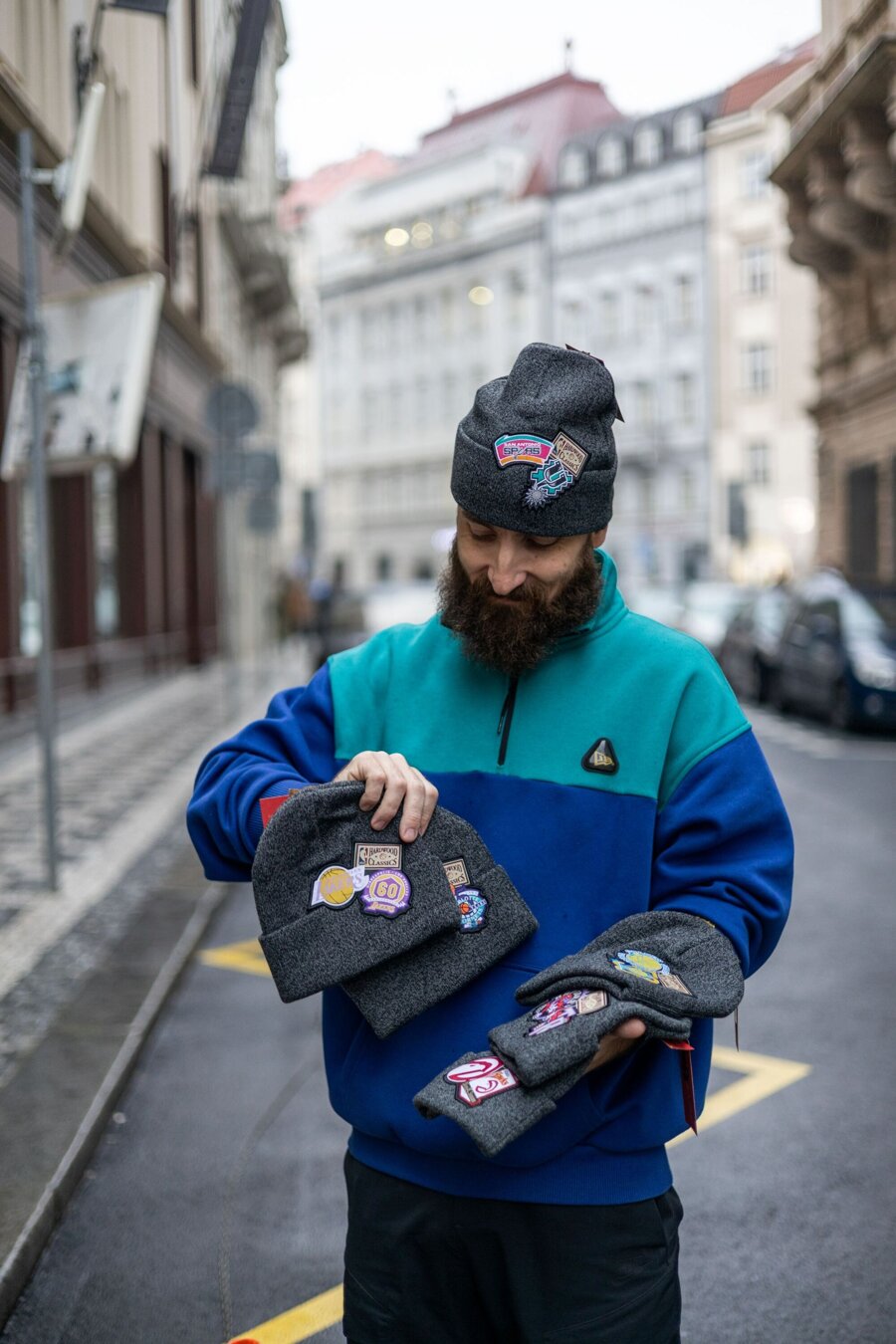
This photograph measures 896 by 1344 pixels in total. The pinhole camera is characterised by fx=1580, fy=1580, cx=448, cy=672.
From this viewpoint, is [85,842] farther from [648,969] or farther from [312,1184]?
[648,969]

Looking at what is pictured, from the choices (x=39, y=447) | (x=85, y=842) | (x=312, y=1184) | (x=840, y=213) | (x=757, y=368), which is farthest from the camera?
(x=757, y=368)

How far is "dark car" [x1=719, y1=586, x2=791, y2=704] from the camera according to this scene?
19641 millimetres

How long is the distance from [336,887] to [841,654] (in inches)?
579

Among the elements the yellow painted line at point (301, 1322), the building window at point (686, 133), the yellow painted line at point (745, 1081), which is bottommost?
the yellow painted line at point (745, 1081)

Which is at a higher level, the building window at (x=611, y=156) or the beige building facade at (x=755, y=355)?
the building window at (x=611, y=156)

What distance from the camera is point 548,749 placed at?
6.66ft

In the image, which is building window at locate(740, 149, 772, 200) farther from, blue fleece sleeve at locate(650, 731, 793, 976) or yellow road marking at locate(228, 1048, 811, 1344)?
blue fleece sleeve at locate(650, 731, 793, 976)

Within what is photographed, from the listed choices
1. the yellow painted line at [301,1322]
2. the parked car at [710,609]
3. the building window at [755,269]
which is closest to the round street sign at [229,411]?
the parked car at [710,609]

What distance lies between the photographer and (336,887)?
193 cm

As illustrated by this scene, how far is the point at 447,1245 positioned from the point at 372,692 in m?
0.74

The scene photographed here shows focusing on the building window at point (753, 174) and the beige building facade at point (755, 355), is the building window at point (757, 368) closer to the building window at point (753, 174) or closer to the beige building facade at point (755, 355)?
the beige building facade at point (755, 355)

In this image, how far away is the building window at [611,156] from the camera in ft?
210

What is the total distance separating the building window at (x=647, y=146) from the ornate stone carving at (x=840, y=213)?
126ft

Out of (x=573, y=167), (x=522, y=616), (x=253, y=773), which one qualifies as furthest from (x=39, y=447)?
(x=573, y=167)
